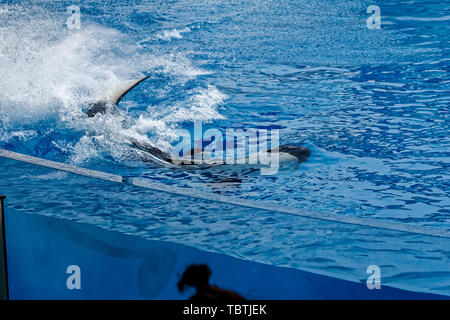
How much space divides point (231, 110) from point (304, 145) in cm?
121

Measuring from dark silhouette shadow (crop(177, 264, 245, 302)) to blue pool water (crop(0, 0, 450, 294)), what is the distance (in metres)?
1.28

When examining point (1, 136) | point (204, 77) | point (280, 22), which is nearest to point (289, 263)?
point (1, 136)

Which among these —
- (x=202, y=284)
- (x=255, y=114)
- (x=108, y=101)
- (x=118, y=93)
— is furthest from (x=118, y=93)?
(x=202, y=284)

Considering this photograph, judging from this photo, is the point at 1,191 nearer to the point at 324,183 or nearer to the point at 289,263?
the point at 289,263

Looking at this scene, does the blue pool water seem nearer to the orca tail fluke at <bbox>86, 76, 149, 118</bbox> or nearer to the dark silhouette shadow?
the orca tail fluke at <bbox>86, 76, 149, 118</bbox>

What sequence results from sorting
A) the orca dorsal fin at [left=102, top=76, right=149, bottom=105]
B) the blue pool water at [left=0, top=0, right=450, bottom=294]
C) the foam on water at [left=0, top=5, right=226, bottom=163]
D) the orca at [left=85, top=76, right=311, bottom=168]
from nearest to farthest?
the blue pool water at [left=0, top=0, right=450, bottom=294]
the orca at [left=85, top=76, right=311, bottom=168]
the foam on water at [left=0, top=5, right=226, bottom=163]
the orca dorsal fin at [left=102, top=76, right=149, bottom=105]

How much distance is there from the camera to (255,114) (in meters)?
5.41

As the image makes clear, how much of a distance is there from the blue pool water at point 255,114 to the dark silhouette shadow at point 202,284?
4.19 ft

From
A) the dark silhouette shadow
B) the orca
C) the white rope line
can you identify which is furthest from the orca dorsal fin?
the dark silhouette shadow

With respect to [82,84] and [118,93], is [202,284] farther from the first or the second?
[82,84]

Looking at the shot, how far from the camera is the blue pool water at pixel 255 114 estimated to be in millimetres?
2508

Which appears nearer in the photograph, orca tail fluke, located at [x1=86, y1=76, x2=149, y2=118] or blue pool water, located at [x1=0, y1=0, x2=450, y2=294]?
blue pool water, located at [x1=0, y1=0, x2=450, y2=294]

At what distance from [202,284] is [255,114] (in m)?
4.43

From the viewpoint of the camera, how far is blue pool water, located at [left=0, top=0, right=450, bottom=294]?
2.51 m
